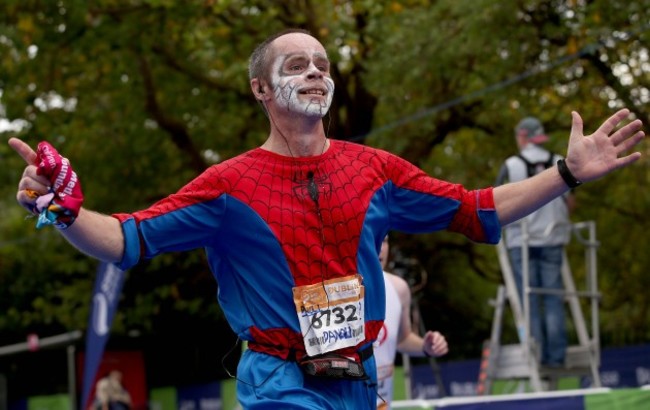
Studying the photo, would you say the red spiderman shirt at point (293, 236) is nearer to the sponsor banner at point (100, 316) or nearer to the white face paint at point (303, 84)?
the white face paint at point (303, 84)

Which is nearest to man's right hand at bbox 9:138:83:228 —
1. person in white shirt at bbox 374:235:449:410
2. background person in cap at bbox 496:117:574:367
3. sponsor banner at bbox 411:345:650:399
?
person in white shirt at bbox 374:235:449:410

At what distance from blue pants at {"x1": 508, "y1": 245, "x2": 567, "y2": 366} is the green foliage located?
4.70 meters

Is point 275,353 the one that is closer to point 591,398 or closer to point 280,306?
point 280,306

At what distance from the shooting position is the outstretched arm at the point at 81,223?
4.25 meters

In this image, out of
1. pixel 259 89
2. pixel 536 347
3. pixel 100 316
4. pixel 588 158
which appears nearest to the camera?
pixel 588 158

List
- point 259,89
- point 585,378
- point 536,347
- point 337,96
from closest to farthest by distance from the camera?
1. point 259,89
2. point 536,347
3. point 585,378
4. point 337,96

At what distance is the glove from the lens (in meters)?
4.23

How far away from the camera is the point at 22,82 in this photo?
778 inches

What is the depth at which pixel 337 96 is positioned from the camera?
20.7m

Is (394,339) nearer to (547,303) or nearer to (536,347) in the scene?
(547,303)

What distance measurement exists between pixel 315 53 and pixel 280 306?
1013 mm

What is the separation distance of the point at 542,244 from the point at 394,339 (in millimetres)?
3085

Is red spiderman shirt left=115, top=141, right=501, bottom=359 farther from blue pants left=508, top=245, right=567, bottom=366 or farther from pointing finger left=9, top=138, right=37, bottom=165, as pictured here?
blue pants left=508, top=245, right=567, bottom=366

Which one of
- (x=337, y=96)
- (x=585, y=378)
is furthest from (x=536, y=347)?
(x=337, y=96)
